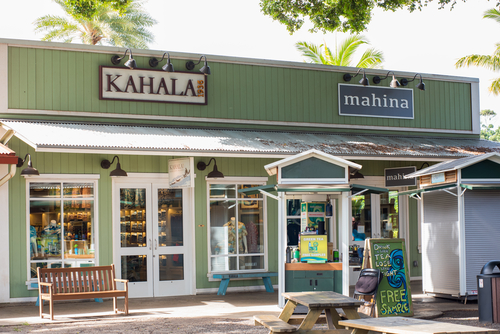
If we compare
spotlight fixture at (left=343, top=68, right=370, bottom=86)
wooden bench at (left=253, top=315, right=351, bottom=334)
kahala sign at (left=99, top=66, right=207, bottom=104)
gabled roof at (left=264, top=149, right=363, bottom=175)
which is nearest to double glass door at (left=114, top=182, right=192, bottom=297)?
kahala sign at (left=99, top=66, right=207, bottom=104)

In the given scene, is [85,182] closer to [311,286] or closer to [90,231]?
[90,231]

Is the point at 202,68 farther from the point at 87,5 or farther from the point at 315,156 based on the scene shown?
the point at 315,156

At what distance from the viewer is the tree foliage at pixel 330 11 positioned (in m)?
12.0

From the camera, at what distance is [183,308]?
30.0 ft

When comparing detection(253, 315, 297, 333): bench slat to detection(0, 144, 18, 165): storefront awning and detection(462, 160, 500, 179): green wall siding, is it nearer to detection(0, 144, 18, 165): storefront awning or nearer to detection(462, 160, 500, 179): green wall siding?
detection(462, 160, 500, 179): green wall siding

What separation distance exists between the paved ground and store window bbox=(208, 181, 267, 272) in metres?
0.72

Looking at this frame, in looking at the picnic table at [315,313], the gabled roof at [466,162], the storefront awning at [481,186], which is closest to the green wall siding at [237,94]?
the gabled roof at [466,162]

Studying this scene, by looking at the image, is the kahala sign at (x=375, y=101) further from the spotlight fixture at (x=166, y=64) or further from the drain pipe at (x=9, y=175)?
the drain pipe at (x=9, y=175)

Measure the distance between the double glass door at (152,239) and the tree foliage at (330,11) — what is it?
471 centimetres

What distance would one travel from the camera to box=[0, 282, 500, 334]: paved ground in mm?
7252

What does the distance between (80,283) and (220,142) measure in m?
3.33

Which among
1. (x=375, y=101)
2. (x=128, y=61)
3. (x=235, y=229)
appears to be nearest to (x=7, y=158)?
(x=128, y=61)

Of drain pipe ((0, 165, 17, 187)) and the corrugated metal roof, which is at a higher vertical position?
the corrugated metal roof

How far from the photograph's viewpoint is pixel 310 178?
323 inches
